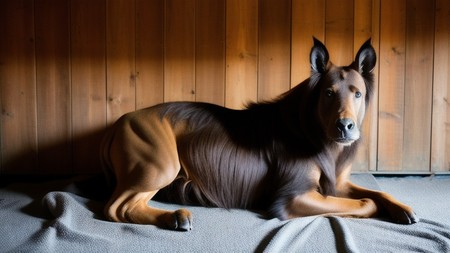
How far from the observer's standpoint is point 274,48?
210 cm

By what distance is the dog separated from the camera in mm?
1516

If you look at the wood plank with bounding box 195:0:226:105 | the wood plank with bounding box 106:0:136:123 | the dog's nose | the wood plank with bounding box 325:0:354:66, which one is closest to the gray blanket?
the dog's nose

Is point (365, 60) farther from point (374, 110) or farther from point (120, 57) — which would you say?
point (120, 57)

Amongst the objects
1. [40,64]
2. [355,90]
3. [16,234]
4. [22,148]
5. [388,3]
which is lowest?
[16,234]

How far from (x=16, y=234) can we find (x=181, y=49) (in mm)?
1219

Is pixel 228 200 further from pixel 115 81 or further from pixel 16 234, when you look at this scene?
pixel 115 81

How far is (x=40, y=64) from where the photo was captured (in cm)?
204

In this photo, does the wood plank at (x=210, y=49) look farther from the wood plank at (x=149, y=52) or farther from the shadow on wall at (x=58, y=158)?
the shadow on wall at (x=58, y=158)

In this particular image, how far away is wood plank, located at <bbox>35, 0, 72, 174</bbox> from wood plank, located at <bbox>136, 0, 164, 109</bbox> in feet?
1.25

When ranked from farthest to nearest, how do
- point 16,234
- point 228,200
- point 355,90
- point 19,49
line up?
point 19,49, point 228,200, point 355,90, point 16,234

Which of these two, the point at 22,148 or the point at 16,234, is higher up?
the point at 22,148

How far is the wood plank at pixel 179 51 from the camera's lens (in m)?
2.07

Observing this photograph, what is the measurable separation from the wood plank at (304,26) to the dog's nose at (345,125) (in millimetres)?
774

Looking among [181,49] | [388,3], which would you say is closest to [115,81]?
[181,49]
